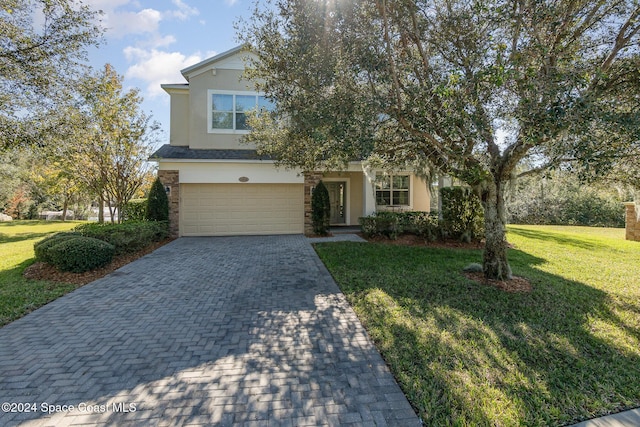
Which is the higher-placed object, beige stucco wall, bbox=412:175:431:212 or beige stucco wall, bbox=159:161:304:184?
beige stucco wall, bbox=159:161:304:184

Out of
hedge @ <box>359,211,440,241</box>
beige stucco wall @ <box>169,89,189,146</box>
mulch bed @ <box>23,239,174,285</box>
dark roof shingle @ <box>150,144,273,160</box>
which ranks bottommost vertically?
mulch bed @ <box>23,239,174,285</box>

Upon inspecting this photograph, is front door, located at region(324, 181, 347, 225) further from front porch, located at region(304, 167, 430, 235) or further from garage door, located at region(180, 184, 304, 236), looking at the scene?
garage door, located at region(180, 184, 304, 236)

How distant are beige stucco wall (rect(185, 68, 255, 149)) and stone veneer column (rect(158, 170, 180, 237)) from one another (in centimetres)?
190

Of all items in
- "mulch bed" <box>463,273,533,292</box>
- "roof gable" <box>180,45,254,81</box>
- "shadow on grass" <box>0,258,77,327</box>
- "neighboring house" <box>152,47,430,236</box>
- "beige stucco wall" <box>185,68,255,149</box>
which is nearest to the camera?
"shadow on grass" <box>0,258,77,327</box>

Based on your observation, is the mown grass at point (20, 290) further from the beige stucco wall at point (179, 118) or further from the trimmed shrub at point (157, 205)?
the beige stucco wall at point (179, 118)

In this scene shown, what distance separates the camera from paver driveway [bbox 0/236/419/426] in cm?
265

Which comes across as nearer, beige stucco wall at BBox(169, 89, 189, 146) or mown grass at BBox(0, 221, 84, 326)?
mown grass at BBox(0, 221, 84, 326)

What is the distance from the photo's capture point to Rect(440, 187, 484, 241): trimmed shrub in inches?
412

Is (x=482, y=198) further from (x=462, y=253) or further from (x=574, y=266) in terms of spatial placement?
(x=574, y=266)

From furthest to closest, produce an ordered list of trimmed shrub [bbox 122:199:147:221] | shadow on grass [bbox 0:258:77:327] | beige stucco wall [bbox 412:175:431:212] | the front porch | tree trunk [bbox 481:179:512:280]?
beige stucco wall [bbox 412:175:431:212]
the front porch
trimmed shrub [bbox 122:199:147:221]
tree trunk [bbox 481:179:512:280]
shadow on grass [bbox 0:258:77:327]

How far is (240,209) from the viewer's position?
1281 centimetres

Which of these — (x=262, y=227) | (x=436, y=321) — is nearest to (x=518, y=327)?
(x=436, y=321)

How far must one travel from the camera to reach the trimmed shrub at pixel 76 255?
6.76 metres

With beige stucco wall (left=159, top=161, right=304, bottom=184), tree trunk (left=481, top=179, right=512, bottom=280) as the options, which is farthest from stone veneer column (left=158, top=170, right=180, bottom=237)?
tree trunk (left=481, top=179, right=512, bottom=280)
